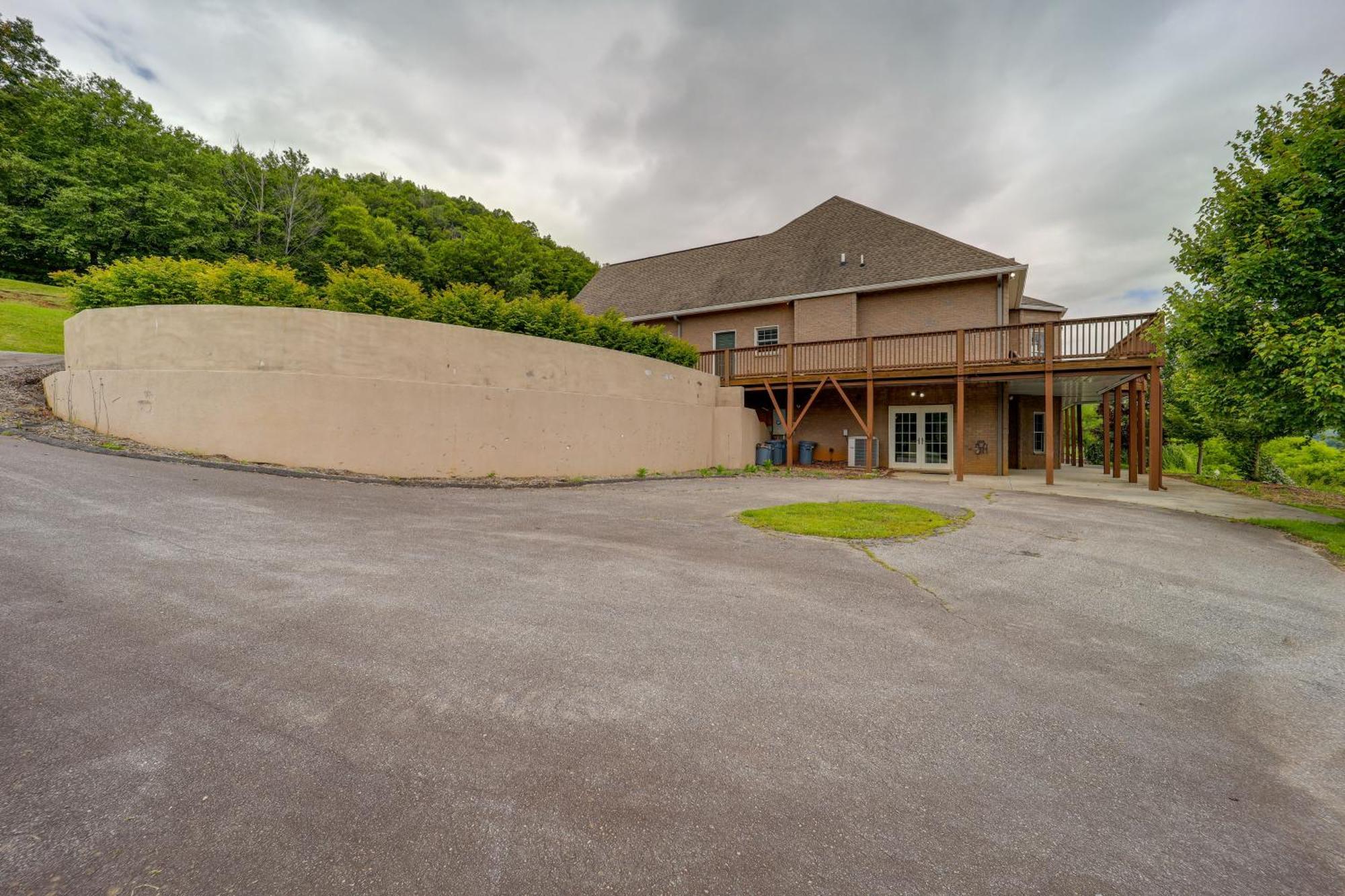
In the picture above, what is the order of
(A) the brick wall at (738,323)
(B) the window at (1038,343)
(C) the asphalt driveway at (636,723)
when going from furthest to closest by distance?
(A) the brick wall at (738,323), (B) the window at (1038,343), (C) the asphalt driveway at (636,723)

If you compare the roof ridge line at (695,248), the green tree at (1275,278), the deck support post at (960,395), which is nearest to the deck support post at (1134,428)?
the deck support post at (960,395)

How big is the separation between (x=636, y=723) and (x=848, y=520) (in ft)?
18.4

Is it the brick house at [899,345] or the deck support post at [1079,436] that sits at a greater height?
the brick house at [899,345]

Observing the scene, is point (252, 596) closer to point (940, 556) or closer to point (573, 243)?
point (940, 556)

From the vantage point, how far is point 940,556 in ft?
17.6

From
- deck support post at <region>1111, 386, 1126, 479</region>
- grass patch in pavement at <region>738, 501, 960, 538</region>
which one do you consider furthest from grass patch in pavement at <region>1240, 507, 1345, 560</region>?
deck support post at <region>1111, 386, 1126, 479</region>

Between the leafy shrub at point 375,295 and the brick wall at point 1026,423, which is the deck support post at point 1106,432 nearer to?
the brick wall at point 1026,423

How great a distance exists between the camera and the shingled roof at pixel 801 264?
55.1 feet

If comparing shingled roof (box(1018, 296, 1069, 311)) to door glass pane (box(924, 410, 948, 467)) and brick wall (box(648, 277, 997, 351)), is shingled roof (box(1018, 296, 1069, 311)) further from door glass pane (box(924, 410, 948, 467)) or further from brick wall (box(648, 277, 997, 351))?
door glass pane (box(924, 410, 948, 467))

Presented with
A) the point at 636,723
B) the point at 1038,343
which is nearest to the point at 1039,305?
the point at 1038,343

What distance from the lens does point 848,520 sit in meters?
7.12

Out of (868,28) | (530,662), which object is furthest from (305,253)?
(530,662)

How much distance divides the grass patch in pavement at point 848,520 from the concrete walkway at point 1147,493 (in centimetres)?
459

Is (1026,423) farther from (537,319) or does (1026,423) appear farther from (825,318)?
(537,319)
